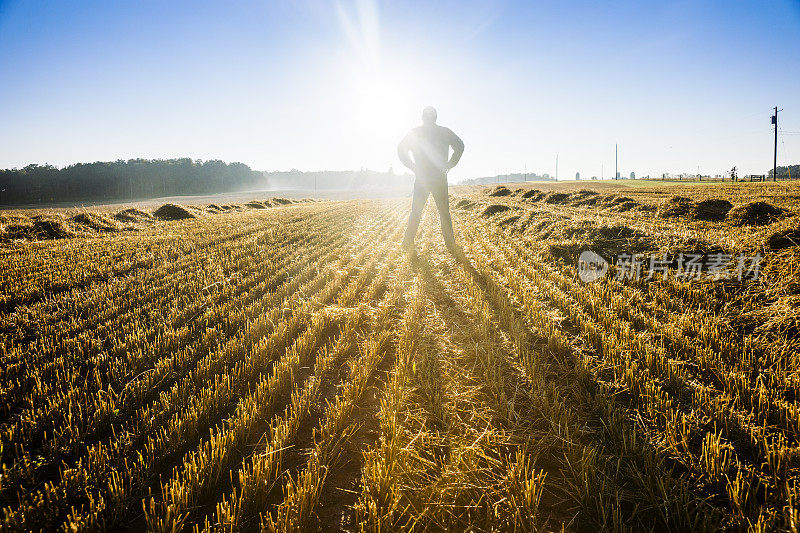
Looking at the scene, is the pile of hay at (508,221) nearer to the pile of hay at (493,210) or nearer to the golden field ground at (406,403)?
the pile of hay at (493,210)

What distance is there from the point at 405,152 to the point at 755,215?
7459mm

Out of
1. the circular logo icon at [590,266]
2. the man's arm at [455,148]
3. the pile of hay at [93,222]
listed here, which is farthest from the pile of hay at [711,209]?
the pile of hay at [93,222]

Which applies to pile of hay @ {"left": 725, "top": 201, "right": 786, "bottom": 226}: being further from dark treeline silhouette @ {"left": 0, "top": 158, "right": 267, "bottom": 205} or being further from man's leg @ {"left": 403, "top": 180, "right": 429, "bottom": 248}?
dark treeline silhouette @ {"left": 0, "top": 158, "right": 267, "bottom": 205}

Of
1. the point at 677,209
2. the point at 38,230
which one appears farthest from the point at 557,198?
the point at 38,230

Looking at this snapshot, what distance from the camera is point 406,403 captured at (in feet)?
7.72

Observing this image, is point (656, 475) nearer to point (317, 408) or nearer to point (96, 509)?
point (317, 408)

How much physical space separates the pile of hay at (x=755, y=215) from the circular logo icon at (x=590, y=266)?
3.92m

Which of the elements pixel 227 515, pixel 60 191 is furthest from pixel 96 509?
pixel 60 191

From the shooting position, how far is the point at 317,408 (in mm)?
2352

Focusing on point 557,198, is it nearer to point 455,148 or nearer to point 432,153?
point 455,148

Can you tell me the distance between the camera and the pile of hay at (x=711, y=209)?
8552 mm

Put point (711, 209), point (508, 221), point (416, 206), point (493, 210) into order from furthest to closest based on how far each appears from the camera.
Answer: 1. point (493, 210)
2. point (508, 221)
3. point (711, 209)
4. point (416, 206)

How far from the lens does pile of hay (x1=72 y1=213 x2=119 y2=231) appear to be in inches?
475

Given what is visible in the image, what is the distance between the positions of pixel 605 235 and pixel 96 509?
25.5 ft
